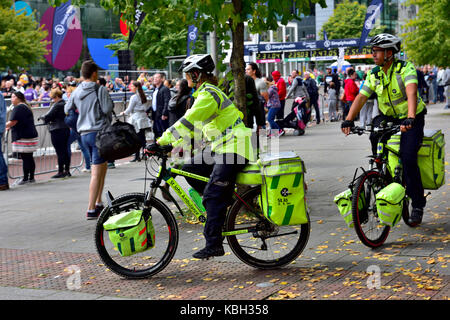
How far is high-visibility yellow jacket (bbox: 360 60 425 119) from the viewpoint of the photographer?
704 cm

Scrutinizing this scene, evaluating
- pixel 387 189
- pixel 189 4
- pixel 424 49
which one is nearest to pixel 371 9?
pixel 424 49

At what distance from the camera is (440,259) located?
6.02 metres

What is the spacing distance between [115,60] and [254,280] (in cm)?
4085

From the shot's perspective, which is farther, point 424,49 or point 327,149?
point 424,49

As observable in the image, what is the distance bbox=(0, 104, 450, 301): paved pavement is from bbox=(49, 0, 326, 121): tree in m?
2.06

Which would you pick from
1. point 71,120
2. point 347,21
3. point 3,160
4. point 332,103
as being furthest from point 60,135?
point 347,21

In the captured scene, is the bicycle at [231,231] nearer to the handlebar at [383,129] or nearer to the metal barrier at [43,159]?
the handlebar at [383,129]

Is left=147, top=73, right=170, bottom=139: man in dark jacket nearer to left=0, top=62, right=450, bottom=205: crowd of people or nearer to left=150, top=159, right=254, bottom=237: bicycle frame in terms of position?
left=0, top=62, right=450, bottom=205: crowd of people

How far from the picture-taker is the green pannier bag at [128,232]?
5906 millimetres

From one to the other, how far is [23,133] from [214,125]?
811 centimetres

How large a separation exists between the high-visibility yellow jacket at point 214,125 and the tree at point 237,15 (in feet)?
6.65

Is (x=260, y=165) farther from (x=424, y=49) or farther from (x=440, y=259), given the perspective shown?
(x=424, y=49)

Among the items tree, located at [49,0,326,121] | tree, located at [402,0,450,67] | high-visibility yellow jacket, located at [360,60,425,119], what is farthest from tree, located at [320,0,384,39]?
high-visibility yellow jacket, located at [360,60,425,119]

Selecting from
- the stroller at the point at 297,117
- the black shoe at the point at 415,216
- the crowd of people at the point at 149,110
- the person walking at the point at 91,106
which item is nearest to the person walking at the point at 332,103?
the crowd of people at the point at 149,110
